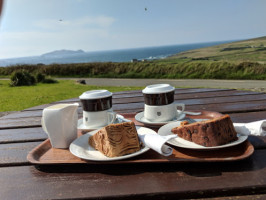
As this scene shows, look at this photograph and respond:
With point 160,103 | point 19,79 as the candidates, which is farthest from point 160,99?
point 19,79

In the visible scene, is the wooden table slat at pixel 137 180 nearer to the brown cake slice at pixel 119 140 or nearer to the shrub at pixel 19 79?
the brown cake slice at pixel 119 140

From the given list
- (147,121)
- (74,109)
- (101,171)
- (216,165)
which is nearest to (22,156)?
(74,109)

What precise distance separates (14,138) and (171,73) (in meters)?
13.9

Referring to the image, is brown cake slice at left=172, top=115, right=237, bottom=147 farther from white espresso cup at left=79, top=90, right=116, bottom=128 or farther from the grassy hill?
the grassy hill

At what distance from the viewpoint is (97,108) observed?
50.6 inches

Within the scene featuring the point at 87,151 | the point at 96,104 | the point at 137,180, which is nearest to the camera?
the point at 137,180

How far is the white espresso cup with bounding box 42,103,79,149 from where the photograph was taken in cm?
111

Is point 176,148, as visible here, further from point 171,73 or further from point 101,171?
point 171,73

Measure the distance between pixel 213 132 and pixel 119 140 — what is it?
40cm

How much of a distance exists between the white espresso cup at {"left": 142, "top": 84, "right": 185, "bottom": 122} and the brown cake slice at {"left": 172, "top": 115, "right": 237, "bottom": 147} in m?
0.30

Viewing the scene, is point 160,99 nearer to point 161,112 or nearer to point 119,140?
point 161,112

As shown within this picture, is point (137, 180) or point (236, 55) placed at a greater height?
point (236, 55)

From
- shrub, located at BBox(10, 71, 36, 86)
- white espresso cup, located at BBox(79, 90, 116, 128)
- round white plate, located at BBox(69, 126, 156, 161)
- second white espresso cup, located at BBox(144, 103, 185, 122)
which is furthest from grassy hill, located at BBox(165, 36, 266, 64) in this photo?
round white plate, located at BBox(69, 126, 156, 161)

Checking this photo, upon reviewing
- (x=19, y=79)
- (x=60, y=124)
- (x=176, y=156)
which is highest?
(x=60, y=124)
